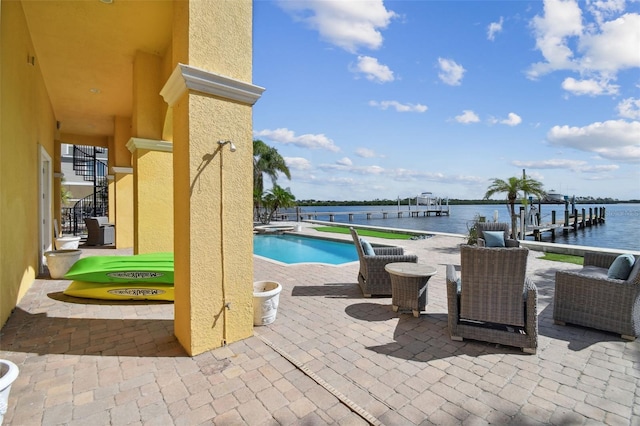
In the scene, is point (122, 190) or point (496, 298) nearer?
point (496, 298)

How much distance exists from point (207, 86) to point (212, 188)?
1.03m

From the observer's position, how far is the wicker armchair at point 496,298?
10.3ft

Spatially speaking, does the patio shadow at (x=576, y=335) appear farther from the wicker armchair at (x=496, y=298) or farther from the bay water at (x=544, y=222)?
the bay water at (x=544, y=222)

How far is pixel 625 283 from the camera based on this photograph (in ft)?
11.5

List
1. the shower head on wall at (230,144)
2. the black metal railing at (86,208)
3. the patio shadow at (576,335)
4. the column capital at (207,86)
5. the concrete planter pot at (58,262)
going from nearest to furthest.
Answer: the column capital at (207,86) < the shower head on wall at (230,144) < the patio shadow at (576,335) < the concrete planter pot at (58,262) < the black metal railing at (86,208)

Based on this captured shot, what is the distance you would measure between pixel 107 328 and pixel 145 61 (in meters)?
5.63

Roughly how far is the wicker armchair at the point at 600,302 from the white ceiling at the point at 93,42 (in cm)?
705

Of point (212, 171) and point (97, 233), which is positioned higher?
point (212, 171)

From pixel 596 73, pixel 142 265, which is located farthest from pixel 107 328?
pixel 596 73

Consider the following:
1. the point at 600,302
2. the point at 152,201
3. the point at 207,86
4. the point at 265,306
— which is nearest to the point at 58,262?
the point at 152,201

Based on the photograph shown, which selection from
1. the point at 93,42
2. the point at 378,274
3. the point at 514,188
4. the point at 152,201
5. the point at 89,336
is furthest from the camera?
the point at 514,188

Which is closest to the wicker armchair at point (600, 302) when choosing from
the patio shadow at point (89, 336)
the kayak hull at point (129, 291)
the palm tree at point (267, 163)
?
the patio shadow at point (89, 336)

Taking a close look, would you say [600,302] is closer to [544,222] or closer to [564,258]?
[564,258]

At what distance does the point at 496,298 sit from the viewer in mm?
3262
